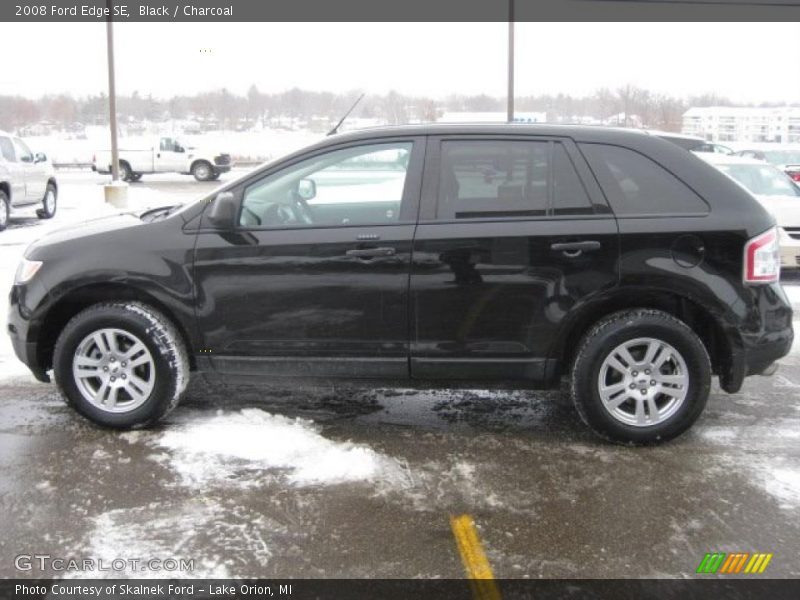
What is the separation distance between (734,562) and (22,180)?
51.9ft

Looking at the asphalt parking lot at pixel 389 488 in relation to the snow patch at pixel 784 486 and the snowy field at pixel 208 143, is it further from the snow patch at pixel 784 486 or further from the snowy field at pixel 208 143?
the snowy field at pixel 208 143

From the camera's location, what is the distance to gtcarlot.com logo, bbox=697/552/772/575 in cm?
316

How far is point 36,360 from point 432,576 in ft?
9.48

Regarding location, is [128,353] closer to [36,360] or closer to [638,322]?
[36,360]

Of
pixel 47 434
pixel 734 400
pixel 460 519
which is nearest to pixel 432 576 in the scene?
pixel 460 519

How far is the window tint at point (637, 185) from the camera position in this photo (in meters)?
4.36

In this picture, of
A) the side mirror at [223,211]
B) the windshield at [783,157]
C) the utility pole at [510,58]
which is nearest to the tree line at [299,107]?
the utility pole at [510,58]

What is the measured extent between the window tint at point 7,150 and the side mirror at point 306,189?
13126mm

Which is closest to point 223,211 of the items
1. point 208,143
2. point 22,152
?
point 22,152

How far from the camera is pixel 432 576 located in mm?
3096

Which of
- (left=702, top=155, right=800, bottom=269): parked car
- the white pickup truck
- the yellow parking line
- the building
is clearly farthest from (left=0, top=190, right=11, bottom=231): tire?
the building

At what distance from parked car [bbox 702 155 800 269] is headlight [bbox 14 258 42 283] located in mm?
7703

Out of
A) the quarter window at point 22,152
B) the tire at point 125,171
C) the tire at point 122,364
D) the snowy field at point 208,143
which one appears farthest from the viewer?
the snowy field at point 208,143

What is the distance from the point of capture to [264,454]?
4.25 metres
